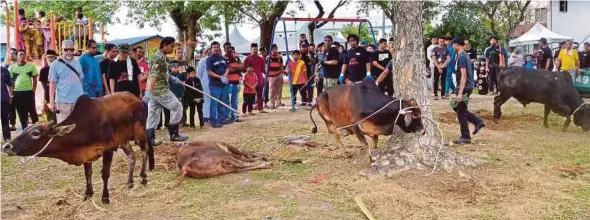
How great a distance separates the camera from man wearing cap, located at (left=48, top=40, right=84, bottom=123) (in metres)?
7.93

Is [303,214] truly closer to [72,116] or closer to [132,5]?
[72,116]

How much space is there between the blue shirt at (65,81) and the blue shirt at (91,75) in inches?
23.7

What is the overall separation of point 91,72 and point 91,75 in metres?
0.04

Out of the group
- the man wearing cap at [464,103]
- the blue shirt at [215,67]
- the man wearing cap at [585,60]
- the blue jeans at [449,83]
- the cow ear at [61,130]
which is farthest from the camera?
the man wearing cap at [585,60]

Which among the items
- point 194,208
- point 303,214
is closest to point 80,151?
point 194,208

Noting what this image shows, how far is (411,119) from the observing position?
6887mm

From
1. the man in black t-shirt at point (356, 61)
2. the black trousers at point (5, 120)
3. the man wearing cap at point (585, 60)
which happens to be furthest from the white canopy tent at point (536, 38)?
the black trousers at point (5, 120)

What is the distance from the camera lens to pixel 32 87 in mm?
10883

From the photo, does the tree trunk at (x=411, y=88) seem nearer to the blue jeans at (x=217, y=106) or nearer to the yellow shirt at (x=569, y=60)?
the blue jeans at (x=217, y=106)

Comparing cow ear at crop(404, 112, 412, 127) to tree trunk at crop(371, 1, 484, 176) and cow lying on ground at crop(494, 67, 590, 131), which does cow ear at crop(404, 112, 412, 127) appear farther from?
cow lying on ground at crop(494, 67, 590, 131)

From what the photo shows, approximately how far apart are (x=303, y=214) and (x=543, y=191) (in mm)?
2520

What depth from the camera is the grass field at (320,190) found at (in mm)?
5586

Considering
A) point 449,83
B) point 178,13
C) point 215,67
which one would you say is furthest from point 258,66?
point 178,13

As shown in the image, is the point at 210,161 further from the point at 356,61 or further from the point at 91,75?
the point at 356,61
